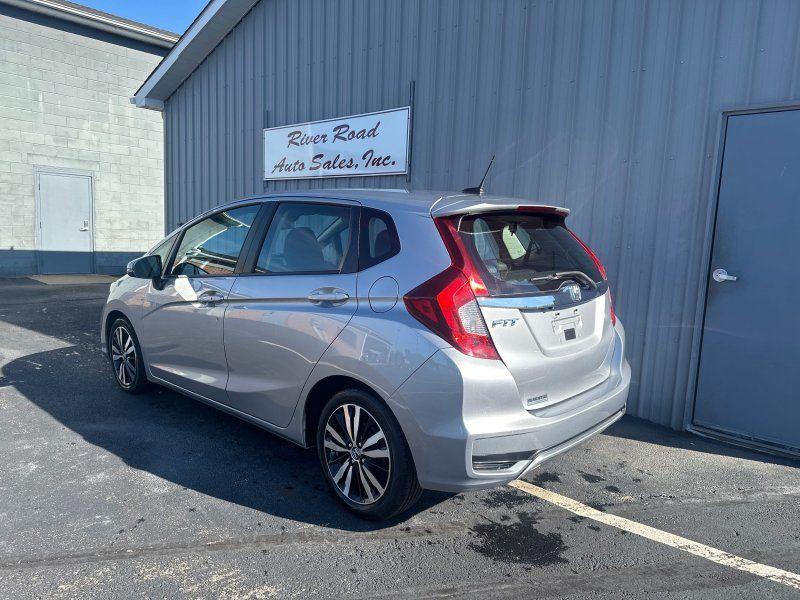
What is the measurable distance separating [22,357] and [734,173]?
6921 millimetres

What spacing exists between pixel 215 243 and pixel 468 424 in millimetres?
2372

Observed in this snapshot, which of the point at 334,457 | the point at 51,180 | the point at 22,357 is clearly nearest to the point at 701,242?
the point at 334,457

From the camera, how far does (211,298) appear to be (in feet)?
12.9

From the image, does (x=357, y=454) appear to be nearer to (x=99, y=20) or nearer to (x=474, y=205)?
(x=474, y=205)

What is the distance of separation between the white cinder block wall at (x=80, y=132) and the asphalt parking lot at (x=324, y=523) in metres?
11.0

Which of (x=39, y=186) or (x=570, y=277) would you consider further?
(x=39, y=186)

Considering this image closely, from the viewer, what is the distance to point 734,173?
4.42m

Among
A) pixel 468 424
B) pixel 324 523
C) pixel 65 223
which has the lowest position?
pixel 324 523

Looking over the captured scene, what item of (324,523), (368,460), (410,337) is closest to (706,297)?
(410,337)

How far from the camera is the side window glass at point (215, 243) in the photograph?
3932mm

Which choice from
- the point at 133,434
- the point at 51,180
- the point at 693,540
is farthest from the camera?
the point at 51,180

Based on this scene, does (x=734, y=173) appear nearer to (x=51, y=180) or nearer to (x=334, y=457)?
(x=334, y=457)

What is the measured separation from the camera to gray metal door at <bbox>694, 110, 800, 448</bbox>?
4.20 m

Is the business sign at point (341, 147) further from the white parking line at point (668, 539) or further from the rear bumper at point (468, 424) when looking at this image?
the rear bumper at point (468, 424)
